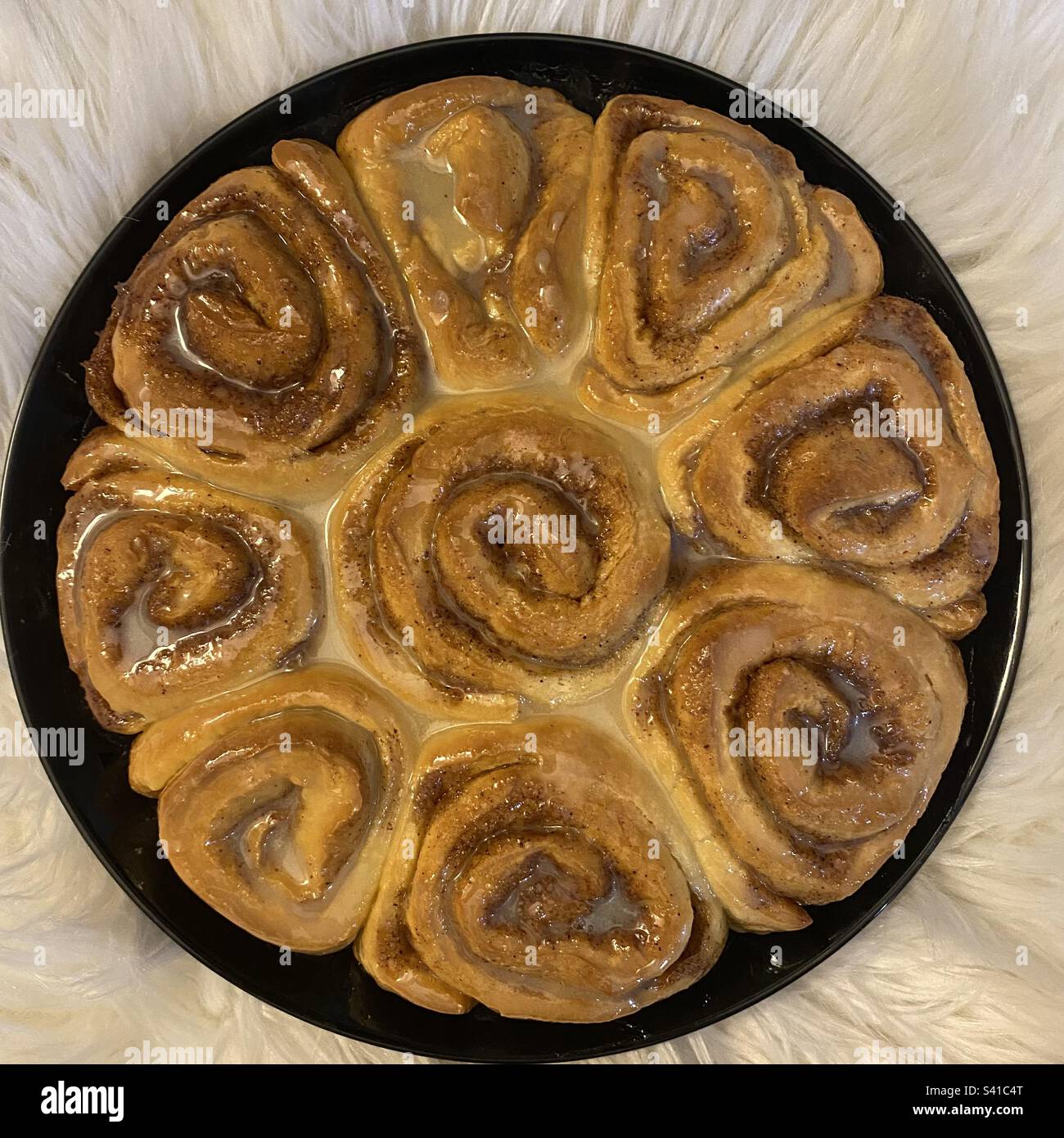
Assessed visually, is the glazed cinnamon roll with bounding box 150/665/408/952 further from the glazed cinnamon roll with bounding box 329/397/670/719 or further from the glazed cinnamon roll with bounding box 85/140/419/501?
the glazed cinnamon roll with bounding box 85/140/419/501

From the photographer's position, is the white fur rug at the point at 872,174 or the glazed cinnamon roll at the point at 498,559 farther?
the white fur rug at the point at 872,174

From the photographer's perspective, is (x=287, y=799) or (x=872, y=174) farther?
(x=872, y=174)

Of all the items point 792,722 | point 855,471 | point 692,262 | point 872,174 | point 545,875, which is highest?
point 872,174

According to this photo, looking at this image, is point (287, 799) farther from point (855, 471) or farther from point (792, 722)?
point (855, 471)

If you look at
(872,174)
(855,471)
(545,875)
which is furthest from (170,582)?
(872,174)

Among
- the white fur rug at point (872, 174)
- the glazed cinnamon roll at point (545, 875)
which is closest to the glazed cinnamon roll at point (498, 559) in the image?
the glazed cinnamon roll at point (545, 875)

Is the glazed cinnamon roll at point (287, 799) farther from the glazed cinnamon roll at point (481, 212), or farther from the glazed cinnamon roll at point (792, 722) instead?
the glazed cinnamon roll at point (481, 212)
